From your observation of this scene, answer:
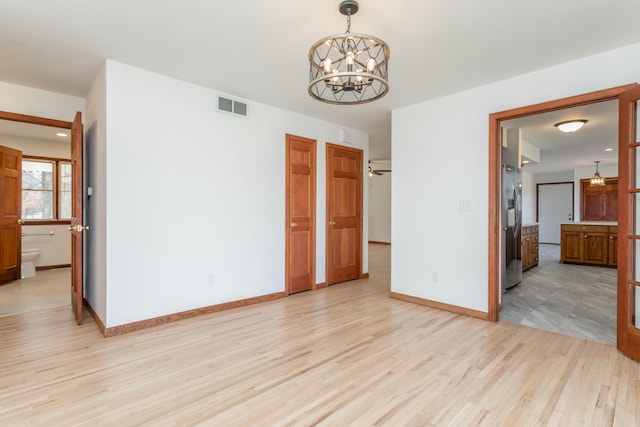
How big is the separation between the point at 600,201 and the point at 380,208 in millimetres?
6054

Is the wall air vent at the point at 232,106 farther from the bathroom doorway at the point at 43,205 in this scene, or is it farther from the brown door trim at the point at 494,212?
the bathroom doorway at the point at 43,205

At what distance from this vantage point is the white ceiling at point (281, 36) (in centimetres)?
214

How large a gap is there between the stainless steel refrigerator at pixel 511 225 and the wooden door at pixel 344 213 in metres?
2.10

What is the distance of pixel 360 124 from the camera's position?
5.04 meters

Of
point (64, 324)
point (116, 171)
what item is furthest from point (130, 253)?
point (64, 324)

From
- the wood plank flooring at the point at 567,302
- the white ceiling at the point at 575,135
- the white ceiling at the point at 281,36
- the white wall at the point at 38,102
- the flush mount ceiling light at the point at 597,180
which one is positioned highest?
the white ceiling at the point at 281,36

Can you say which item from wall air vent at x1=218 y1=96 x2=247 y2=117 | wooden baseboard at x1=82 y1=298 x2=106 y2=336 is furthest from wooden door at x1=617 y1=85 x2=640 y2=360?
wooden baseboard at x1=82 y1=298 x2=106 y2=336

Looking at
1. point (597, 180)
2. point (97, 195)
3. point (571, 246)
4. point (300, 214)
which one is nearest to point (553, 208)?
point (597, 180)

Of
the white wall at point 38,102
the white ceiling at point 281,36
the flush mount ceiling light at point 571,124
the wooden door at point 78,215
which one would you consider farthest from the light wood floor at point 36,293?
the flush mount ceiling light at point 571,124

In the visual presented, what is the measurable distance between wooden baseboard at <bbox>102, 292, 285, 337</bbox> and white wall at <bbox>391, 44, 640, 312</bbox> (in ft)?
5.79

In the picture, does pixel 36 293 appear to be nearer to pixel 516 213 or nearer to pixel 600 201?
pixel 516 213

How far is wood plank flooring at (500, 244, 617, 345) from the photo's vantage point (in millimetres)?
3174

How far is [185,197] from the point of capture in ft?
11.3

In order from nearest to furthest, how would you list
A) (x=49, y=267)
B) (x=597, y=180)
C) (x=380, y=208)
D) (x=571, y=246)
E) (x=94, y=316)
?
(x=94, y=316) < (x=49, y=267) < (x=571, y=246) < (x=597, y=180) < (x=380, y=208)
